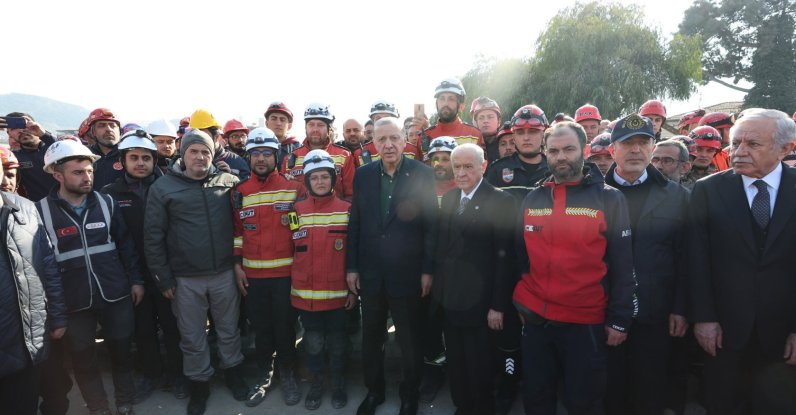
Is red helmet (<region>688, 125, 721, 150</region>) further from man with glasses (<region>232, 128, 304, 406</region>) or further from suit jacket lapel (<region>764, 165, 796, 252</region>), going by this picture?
man with glasses (<region>232, 128, 304, 406</region>)

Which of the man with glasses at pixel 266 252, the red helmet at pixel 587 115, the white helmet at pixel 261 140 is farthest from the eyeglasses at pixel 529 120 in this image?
the white helmet at pixel 261 140

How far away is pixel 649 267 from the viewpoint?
303 cm

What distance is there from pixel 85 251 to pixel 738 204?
205 inches

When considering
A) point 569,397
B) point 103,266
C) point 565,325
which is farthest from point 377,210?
point 103,266

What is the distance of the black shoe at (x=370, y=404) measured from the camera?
390cm

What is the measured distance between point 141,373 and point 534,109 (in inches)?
199

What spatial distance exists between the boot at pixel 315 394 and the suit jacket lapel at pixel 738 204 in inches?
149

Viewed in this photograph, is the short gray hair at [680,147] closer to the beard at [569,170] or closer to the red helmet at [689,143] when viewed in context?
the red helmet at [689,143]

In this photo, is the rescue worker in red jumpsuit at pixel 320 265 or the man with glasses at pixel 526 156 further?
the man with glasses at pixel 526 156

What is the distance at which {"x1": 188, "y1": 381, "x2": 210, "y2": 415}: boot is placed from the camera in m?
4.08

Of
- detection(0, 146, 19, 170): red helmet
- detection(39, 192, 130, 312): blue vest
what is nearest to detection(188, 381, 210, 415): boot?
detection(39, 192, 130, 312): blue vest

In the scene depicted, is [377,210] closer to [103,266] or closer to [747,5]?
[103,266]

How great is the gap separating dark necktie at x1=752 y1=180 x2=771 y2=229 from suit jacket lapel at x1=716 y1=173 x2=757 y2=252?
5 centimetres

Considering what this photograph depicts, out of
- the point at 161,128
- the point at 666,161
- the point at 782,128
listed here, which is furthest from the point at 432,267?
the point at 161,128
